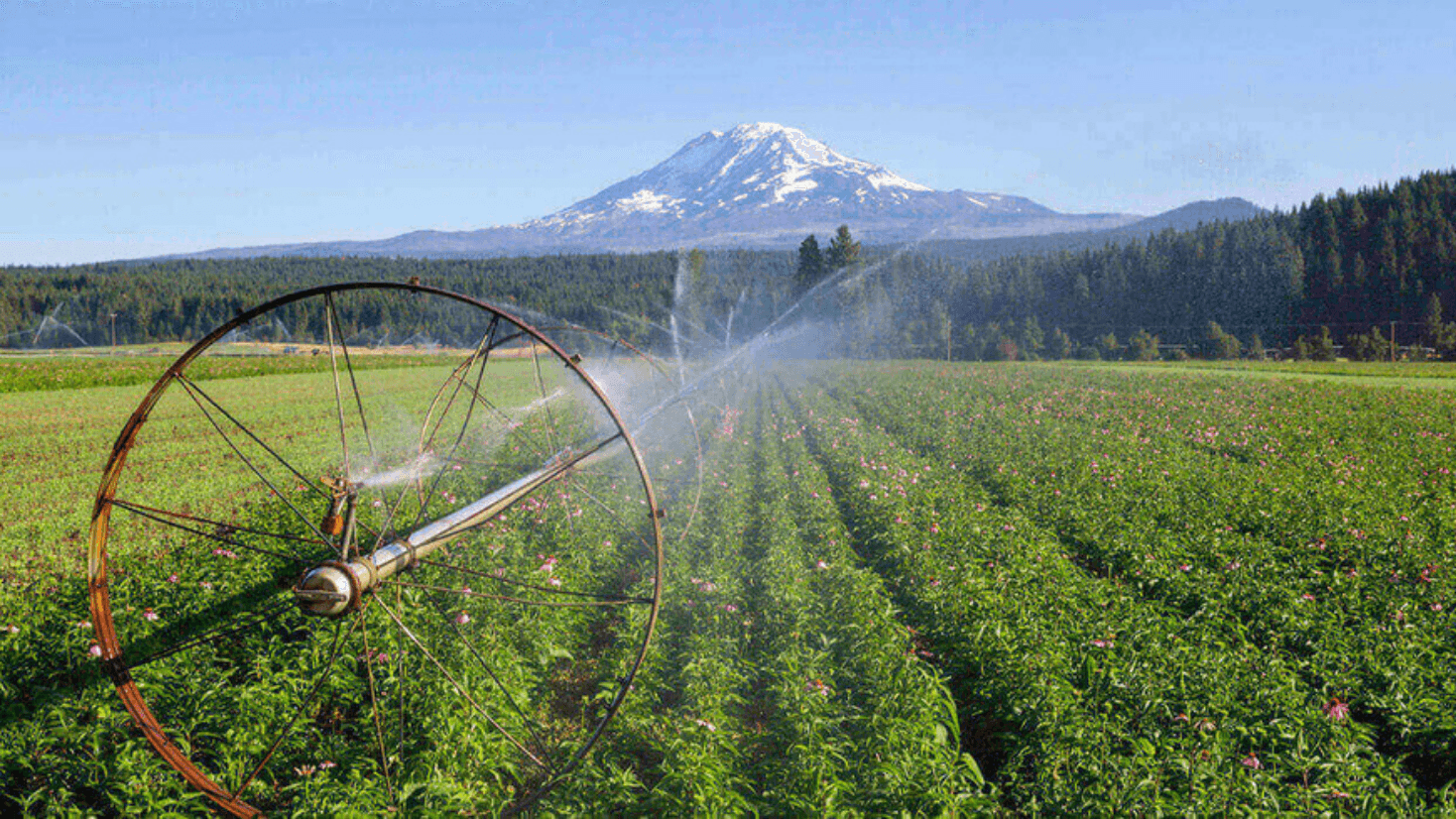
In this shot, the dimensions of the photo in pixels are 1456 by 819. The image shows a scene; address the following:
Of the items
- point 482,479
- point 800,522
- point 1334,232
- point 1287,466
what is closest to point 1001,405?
point 1287,466

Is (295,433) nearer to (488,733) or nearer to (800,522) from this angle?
(800,522)

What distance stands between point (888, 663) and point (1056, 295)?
4248 inches

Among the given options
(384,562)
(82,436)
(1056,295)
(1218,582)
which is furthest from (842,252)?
(384,562)

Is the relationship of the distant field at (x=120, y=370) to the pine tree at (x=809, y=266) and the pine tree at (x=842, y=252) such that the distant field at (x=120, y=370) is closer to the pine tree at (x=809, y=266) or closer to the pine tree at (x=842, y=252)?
the pine tree at (x=809, y=266)

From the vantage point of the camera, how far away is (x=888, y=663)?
19.2 feet

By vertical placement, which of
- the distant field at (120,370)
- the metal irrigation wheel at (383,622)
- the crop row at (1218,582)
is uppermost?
the distant field at (120,370)

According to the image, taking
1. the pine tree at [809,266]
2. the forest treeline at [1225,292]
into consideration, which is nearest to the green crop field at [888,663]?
the forest treeline at [1225,292]

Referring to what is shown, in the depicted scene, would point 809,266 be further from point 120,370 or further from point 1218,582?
point 1218,582

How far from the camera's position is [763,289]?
127m

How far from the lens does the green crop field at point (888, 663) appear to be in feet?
14.4

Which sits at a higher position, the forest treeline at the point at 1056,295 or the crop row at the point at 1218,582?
the forest treeline at the point at 1056,295

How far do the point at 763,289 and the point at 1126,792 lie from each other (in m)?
124

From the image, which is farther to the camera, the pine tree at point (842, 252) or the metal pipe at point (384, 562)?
the pine tree at point (842, 252)

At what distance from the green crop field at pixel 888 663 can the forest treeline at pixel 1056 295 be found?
4736cm
